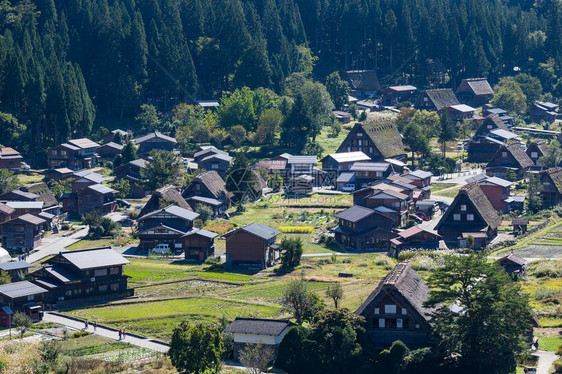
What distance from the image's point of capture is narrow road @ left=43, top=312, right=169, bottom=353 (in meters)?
54.0

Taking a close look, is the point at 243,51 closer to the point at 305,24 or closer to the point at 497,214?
the point at 305,24

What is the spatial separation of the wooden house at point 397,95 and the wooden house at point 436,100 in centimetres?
562

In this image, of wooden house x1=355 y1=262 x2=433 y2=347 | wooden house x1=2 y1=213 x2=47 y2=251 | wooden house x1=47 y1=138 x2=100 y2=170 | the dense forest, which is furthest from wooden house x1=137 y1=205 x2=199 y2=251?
the dense forest

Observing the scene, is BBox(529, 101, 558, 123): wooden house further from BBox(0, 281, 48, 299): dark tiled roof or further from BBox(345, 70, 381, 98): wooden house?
BBox(0, 281, 48, 299): dark tiled roof

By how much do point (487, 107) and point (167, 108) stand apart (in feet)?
152

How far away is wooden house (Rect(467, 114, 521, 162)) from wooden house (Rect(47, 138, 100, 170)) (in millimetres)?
46197

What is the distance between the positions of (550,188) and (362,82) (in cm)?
5621

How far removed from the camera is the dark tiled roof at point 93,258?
65750 millimetres

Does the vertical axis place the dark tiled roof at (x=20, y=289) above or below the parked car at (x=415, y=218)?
below

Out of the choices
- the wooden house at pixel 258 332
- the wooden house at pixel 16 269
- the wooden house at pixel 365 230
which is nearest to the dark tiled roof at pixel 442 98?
the wooden house at pixel 365 230

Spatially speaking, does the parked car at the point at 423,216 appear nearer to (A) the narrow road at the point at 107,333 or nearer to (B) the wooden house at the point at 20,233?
(B) the wooden house at the point at 20,233

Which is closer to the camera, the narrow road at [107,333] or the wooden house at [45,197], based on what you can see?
the narrow road at [107,333]

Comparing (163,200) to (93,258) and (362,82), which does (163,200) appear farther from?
(362,82)

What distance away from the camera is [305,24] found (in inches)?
6275
